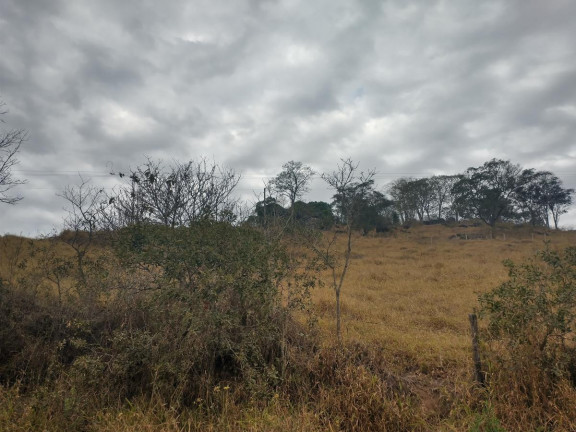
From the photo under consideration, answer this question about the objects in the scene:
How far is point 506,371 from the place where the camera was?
4.57 metres

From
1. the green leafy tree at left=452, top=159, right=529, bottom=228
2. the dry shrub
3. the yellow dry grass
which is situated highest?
the green leafy tree at left=452, top=159, right=529, bottom=228

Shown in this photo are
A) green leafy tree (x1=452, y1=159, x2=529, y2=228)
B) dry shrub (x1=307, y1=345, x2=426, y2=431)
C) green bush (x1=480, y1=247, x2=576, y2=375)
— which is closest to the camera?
dry shrub (x1=307, y1=345, x2=426, y2=431)

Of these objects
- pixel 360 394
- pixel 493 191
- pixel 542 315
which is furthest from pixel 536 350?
pixel 493 191

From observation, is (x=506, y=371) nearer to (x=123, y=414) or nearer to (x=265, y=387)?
(x=265, y=387)

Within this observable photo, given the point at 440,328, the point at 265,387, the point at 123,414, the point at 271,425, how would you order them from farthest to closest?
the point at 440,328 < the point at 265,387 < the point at 123,414 < the point at 271,425

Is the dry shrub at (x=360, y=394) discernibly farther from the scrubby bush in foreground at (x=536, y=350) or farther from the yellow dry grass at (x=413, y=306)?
the scrubby bush in foreground at (x=536, y=350)

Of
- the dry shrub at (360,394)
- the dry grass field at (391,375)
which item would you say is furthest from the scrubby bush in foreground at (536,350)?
the dry shrub at (360,394)

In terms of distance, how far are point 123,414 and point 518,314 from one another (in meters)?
4.92

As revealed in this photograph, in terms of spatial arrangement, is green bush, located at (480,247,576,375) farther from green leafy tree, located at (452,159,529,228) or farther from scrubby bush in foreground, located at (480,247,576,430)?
green leafy tree, located at (452,159,529,228)

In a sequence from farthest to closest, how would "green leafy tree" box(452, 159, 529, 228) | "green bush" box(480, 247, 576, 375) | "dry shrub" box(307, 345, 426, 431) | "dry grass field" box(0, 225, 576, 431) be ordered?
"green leafy tree" box(452, 159, 529, 228), "green bush" box(480, 247, 576, 375), "dry shrub" box(307, 345, 426, 431), "dry grass field" box(0, 225, 576, 431)

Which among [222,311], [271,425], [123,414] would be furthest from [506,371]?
[123,414]

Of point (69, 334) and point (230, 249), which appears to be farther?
point (69, 334)

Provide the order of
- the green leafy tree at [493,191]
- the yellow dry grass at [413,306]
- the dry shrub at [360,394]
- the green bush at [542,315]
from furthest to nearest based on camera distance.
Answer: the green leafy tree at [493,191] < the yellow dry grass at [413,306] < the green bush at [542,315] < the dry shrub at [360,394]

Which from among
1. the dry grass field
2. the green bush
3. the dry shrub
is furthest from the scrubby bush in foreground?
the dry shrub
